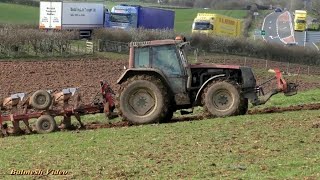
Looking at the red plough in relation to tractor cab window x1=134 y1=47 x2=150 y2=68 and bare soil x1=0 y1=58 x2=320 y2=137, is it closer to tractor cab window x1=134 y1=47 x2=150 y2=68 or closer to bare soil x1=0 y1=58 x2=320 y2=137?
tractor cab window x1=134 y1=47 x2=150 y2=68

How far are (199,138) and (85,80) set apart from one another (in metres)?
22.6

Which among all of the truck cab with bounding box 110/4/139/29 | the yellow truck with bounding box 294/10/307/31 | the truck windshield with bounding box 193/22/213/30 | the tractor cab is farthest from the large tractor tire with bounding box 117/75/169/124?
the yellow truck with bounding box 294/10/307/31

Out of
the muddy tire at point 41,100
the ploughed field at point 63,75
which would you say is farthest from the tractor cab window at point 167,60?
the ploughed field at point 63,75

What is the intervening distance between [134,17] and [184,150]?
54.1 m

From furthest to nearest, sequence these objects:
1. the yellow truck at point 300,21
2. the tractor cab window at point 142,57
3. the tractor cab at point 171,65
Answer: the yellow truck at point 300,21
the tractor cab window at point 142,57
the tractor cab at point 171,65

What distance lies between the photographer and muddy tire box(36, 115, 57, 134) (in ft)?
54.5

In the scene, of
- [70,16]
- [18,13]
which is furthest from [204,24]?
[18,13]

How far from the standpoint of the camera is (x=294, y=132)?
42.9 ft

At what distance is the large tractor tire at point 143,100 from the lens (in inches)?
650

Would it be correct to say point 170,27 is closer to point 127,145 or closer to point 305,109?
point 305,109

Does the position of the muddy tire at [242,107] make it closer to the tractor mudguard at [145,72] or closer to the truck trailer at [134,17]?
the tractor mudguard at [145,72]

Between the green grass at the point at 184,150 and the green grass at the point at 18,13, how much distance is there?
2589 inches

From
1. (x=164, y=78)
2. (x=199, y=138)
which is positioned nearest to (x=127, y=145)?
(x=199, y=138)

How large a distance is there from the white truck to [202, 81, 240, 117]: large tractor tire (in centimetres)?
4482
